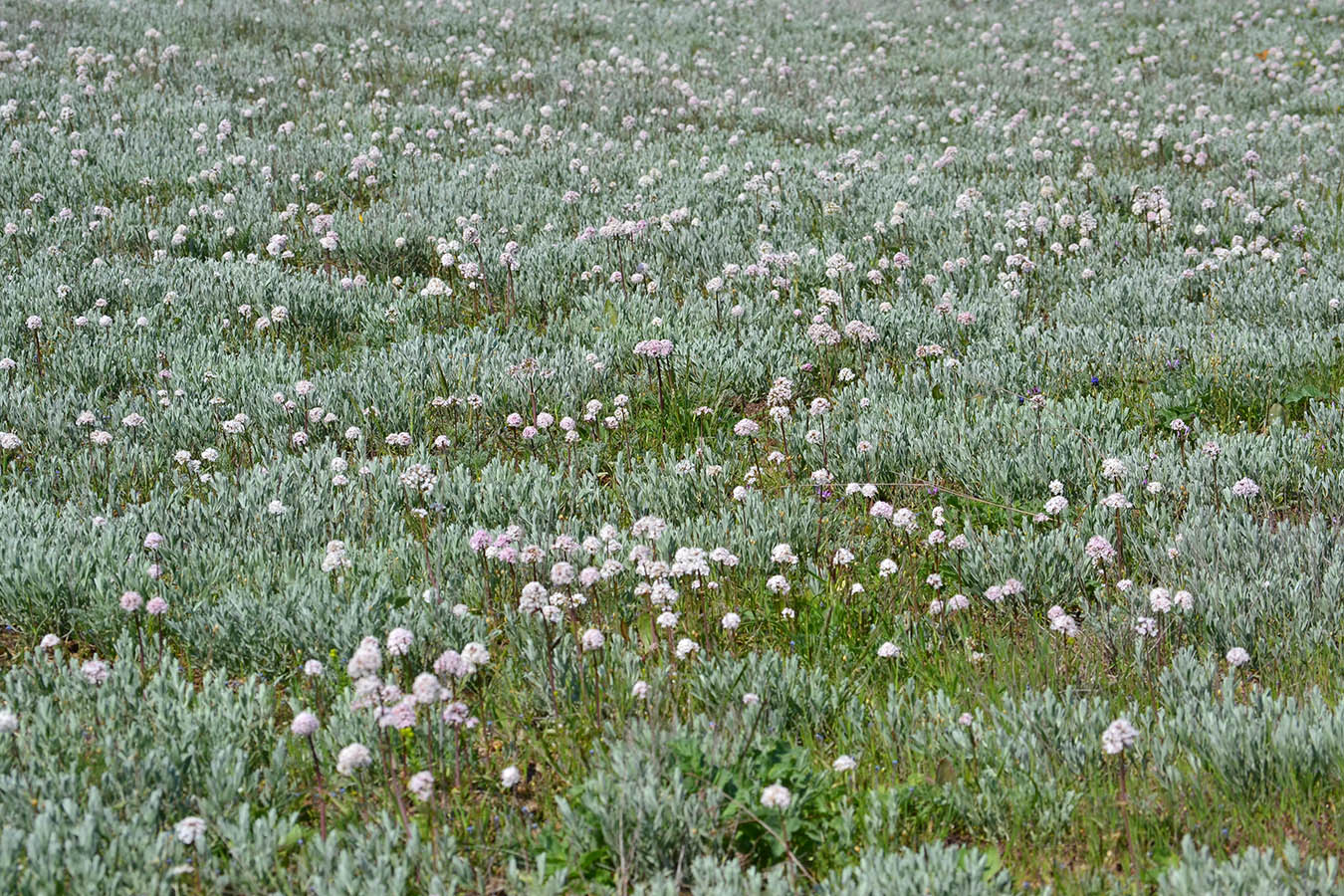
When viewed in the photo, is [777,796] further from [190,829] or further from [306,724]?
[190,829]

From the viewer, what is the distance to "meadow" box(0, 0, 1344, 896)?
2902 mm

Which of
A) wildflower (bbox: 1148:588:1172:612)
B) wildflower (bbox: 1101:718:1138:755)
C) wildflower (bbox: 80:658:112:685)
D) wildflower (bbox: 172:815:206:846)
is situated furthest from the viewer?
wildflower (bbox: 1148:588:1172:612)

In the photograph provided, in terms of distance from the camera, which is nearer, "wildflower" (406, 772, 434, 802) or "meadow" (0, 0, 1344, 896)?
"wildflower" (406, 772, 434, 802)

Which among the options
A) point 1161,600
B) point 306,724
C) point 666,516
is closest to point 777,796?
point 306,724

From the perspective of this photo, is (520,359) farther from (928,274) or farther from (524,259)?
(928,274)

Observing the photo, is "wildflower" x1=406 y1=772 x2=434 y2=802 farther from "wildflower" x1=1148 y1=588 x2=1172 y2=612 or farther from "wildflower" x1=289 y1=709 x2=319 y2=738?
"wildflower" x1=1148 y1=588 x2=1172 y2=612

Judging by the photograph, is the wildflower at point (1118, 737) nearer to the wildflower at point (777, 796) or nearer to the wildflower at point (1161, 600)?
the wildflower at point (1161, 600)

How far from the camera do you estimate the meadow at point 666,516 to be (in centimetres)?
290

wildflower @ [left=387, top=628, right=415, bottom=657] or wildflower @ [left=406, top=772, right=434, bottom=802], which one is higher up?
wildflower @ [left=387, top=628, right=415, bottom=657]

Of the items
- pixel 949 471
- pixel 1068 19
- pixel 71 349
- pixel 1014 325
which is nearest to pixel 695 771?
pixel 949 471

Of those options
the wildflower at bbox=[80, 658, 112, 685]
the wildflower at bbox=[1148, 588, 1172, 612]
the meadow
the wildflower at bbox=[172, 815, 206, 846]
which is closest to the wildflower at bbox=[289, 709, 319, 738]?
the meadow

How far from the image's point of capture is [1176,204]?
8766 millimetres

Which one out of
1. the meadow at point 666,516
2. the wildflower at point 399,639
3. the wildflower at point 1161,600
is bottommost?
the meadow at point 666,516

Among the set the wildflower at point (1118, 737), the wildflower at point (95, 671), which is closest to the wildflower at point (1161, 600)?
the wildflower at point (1118, 737)
